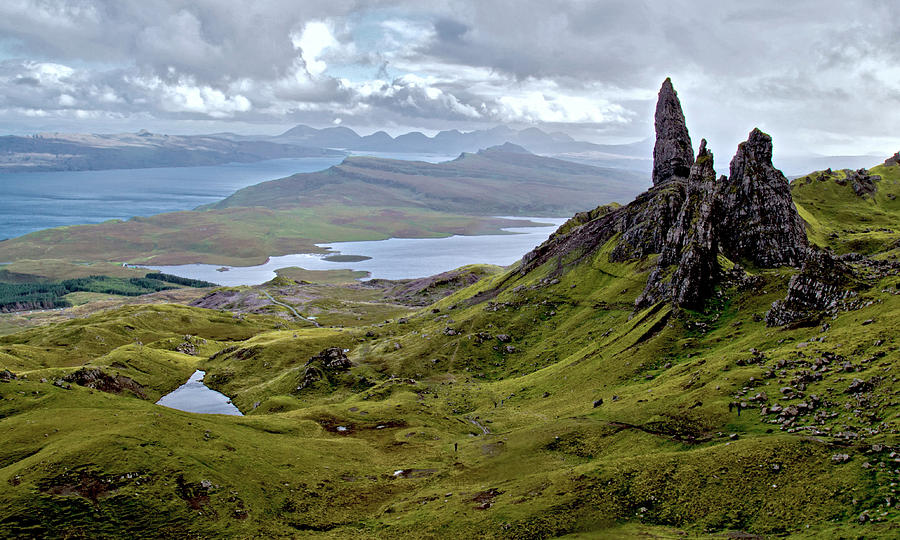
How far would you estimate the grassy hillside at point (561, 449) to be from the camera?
5231cm

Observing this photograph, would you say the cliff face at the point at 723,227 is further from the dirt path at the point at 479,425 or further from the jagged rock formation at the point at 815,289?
the dirt path at the point at 479,425

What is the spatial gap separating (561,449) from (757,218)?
9499 centimetres

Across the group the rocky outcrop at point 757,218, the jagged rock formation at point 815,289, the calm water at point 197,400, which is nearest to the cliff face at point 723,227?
the rocky outcrop at point 757,218

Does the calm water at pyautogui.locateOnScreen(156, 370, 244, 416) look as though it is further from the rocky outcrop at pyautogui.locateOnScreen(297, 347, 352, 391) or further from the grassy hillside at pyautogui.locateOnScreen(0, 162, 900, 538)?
the grassy hillside at pyautogui.locateOnScreen(0, 162, 900, 538)

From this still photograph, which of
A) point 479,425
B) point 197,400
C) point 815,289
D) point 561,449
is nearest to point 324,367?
point 197,400

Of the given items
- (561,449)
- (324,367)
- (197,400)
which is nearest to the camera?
(561,449)

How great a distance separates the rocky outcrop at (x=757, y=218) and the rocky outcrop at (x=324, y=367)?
101607 millimetres

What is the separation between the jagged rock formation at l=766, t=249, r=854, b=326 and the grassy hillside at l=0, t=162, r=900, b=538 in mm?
2455

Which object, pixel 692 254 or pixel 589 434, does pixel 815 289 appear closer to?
pixel 692 254

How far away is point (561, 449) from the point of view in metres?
76.3

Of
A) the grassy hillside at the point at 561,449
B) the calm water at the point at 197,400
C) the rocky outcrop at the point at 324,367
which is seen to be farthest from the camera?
the rocky outcrop at the point at 324,367

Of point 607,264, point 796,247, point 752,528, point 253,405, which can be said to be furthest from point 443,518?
point 607,264

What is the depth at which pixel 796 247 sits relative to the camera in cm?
13600

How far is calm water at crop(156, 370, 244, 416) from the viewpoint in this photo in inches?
5619
